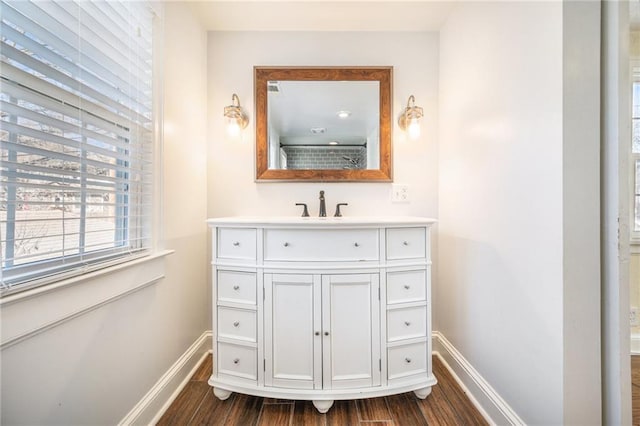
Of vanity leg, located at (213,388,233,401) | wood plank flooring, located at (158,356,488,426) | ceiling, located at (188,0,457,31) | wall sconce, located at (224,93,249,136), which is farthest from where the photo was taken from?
wall sconce, located at (224,93,249,136)

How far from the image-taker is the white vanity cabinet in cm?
131

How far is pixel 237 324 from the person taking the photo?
1.37 metres

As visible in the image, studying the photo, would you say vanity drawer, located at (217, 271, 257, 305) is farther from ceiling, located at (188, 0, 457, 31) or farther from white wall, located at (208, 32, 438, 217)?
ceiling, located at (188, 0, 457, 31)

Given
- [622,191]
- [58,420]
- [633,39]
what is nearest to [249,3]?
[622,191]

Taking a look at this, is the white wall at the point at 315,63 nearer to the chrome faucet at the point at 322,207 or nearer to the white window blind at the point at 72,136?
the chrome faucet at the point at 322,207

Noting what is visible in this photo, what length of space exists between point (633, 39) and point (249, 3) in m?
2.68

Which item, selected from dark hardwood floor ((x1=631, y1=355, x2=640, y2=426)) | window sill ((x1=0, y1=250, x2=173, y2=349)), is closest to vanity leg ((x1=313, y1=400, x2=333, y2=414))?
window sill ((x1=0, y1=250, x2=173, y2=349))

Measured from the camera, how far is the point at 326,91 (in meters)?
1.82

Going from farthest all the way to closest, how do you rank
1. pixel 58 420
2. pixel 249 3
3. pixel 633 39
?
pixel 633 39
pixel 249 3
pixel 58 420

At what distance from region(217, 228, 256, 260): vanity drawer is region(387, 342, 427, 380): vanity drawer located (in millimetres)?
877

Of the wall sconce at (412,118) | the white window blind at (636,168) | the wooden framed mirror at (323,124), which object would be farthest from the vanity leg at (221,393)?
the white window blind at (636,168)

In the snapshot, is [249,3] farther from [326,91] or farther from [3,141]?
[3,141]

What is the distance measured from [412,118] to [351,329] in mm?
1362

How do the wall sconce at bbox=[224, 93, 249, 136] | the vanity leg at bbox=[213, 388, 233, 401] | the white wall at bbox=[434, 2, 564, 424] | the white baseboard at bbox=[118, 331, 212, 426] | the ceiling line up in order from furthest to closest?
the wall sconce at bbox=[224, 93, 249, 136] < the ceiling < the vanity leg at bbox=[213, 388, 233, 401] < the white baseboard at bbox=[118, 331, 212, 426] < the white wall at bbox=[434, 2, 564, 424]
